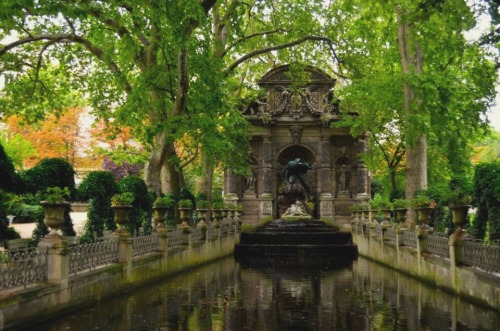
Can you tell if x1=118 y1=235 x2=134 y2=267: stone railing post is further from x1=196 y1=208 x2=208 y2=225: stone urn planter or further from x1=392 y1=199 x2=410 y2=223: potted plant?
x1=392 y1=199 x2=410 y2=223: potted plant

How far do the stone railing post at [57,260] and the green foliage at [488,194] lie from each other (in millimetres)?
9297

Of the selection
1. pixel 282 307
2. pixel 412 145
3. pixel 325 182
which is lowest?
pixel 282 307

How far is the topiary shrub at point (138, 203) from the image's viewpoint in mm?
16297

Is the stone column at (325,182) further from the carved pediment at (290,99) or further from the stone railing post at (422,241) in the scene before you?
the stone railing post at (422,241)

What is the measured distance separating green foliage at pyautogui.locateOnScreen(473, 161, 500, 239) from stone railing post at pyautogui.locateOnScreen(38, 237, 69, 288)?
9.30 metres

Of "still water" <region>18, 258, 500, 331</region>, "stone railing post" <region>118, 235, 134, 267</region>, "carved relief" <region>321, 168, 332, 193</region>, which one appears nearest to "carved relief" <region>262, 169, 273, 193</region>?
"carved relief" <region>321, 168, 332, 193</region>

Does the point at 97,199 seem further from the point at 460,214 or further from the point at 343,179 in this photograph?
the point at 343,179

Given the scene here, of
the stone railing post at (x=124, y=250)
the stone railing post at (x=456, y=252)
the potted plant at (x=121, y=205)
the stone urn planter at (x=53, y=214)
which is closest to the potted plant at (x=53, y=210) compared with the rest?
the stone urn planter at (x=53, y=214)

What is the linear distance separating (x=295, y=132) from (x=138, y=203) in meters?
20.7

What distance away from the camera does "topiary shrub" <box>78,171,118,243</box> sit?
14.5 metres

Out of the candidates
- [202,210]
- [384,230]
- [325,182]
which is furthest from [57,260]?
[325,182]

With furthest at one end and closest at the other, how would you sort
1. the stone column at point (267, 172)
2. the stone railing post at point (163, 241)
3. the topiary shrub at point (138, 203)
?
1. the stone column at point (267, 172)
2. the topiary shrub at point (138, 203)
3. the stone railing post at point (163, 241)

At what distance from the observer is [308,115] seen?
36562 millimetres

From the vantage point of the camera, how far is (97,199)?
14.8 metres
